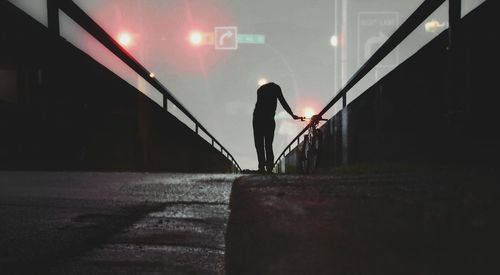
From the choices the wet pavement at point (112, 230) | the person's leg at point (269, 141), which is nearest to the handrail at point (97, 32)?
the wet pavement at point (112, 230)

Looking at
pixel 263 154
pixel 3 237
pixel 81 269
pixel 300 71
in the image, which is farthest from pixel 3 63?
pixel 300 71

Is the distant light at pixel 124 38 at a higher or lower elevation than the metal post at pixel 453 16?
higher

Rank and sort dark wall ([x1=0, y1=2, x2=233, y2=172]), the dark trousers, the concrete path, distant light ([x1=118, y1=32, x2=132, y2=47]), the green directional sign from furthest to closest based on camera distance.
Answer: the green directional sign, distant light ([x1=118, y1=32, x2=132, y2=47]), the dark trousers, dark wall ([x1=0, y1=2, x2=233, y2=172]), the concrete path

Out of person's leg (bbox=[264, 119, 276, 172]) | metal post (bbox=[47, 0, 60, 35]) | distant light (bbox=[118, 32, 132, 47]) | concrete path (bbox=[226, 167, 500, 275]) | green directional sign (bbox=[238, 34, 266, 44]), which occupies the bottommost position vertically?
concrete path (bbox=[226, 167, 500, 275])

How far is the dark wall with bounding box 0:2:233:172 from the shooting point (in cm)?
586

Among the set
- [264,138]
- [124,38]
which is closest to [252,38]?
[124,38]

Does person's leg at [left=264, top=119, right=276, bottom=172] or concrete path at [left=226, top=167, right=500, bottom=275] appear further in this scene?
person's leg at [left=264, top=119, right=276, bottom=172]

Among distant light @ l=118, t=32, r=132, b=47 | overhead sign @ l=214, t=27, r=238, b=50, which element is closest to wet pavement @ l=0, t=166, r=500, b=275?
distant light @ l=118, t=32, r=132, b=47

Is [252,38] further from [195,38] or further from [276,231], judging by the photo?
[276,231]

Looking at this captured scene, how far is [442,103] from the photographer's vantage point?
4.63 metres

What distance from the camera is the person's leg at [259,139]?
376 inches

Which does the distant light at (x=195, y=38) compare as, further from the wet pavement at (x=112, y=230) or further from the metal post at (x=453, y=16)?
the wet pavement at (x=112, y=230)

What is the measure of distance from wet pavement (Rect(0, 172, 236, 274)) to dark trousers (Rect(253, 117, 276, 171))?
18.4 feet

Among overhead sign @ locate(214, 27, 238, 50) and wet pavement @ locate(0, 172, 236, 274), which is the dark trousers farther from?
overhead sign @ locate(214, 27, 238, 50)
